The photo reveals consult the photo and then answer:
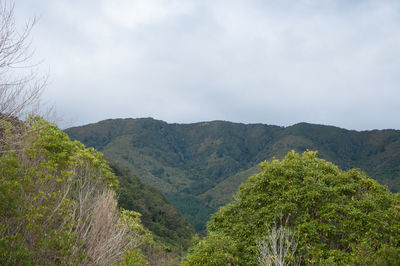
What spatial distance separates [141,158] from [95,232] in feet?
617

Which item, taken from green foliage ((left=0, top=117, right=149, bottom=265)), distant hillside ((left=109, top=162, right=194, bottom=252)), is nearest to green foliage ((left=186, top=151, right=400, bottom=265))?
green foliage ((left=0, top=117, right=149, bottom=265))

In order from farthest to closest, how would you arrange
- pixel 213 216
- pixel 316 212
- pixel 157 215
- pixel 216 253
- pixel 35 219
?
1. pixel 157 215
2. pixel 213 216
3. pixel 316 212
4. pixel 216 253
5. pixel 35 219

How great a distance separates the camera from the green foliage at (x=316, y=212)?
422 inches

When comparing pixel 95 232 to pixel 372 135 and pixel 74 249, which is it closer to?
pixel 74 249

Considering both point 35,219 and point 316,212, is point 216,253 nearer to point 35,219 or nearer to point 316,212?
point 316,212

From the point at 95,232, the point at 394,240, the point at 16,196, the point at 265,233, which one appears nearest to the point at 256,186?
the point at 265,233

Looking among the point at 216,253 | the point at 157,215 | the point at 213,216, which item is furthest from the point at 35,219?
the point at 157,215

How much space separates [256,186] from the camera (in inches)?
514

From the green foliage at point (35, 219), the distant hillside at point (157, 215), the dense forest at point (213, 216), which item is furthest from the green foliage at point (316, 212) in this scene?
the distant hillside at point (157, 215)

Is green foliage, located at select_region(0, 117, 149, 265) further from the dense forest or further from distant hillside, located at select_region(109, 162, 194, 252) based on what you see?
distant hillside, located at select_region(109, 162, 194, 252)

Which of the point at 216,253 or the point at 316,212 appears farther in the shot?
the point at 316,212

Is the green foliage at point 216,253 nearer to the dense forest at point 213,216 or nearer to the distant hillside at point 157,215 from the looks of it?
the dense forest at point 213,216

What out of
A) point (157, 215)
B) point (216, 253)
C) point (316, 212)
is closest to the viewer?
point (216, 253)

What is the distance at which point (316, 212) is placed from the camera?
11727 millimetres
